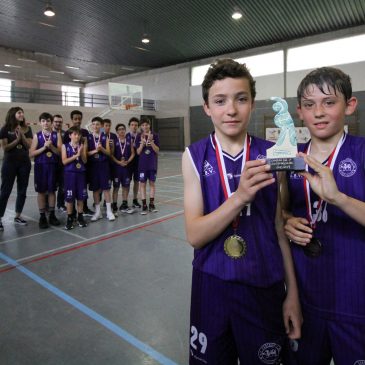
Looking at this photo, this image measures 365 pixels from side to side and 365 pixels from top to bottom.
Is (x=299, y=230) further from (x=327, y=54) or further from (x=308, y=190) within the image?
(x=327, y=54)

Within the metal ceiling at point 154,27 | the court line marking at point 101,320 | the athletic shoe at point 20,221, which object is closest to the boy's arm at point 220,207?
the court line marking at point 101,320

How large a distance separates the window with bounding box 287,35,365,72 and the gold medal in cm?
1686

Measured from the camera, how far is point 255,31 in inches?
616

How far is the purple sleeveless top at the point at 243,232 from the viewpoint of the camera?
3.91ft

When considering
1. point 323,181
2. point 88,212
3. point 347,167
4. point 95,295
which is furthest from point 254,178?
point 88,212

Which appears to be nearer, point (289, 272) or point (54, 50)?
point (289, 272)

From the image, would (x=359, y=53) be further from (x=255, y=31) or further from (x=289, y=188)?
(x=289, y=188)

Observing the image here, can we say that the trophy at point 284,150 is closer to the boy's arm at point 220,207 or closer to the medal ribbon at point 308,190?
the boy's arm at point 220,207

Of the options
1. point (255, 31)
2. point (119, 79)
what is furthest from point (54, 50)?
point (255, 31)

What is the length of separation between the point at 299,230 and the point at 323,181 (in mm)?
246

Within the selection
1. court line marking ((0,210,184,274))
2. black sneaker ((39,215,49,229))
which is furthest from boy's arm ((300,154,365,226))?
black sneaker ((39,215,49,229))

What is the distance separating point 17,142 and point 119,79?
75.8ft

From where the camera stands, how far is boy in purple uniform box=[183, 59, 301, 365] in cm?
120

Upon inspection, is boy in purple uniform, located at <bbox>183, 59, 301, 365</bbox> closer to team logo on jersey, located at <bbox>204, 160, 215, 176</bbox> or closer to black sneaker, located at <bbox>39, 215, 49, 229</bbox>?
team logo on jersey, located at <bbox>204, 160, 215, 176</bbox>
